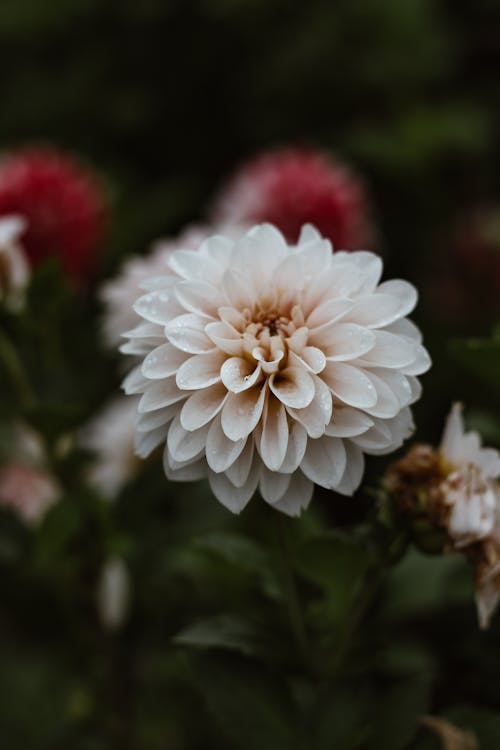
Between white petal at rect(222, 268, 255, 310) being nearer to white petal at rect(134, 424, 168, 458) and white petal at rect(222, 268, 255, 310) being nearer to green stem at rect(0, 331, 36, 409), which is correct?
white petal at rect(134, 424, 168, 458)

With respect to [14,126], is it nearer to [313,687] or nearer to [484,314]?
[484,314]

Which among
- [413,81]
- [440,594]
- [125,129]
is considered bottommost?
[440,594]

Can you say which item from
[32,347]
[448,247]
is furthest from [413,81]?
[32,347]

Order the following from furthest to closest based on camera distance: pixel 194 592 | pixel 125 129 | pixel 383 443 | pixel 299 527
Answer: pixel 125 129
pixel 194 592
pixel 299 527
pixel 383 443

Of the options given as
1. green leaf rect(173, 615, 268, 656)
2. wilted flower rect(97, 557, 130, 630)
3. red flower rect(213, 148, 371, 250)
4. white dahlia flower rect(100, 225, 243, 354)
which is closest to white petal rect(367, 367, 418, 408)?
green leaf rect(173, 615, 268, 656)

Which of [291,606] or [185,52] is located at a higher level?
[185,52]

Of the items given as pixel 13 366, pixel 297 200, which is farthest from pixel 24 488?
pixel 297 200

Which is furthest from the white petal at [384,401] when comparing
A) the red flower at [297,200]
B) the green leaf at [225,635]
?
the red flower at [297,200]
